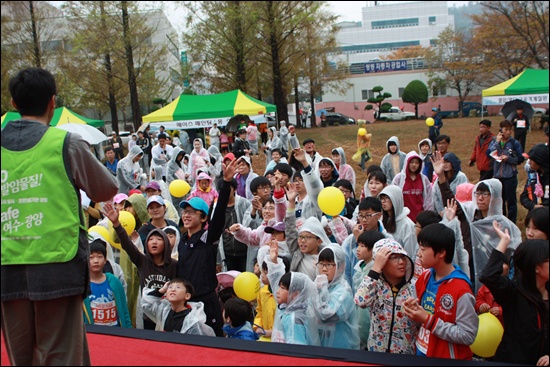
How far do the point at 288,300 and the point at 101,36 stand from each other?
55.1 feet

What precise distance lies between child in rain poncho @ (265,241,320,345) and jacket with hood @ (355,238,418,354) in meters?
0.38

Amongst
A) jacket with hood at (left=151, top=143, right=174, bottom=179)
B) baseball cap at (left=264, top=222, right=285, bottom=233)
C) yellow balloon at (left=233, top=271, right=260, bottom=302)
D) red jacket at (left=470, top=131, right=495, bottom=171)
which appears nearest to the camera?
yellow balloon at (left=233, top=271, right=260, bottom=302)

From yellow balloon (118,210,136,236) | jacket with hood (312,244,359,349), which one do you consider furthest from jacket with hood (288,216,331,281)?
yellow balloon (118,210,136,236)

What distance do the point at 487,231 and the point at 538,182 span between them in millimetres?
1327

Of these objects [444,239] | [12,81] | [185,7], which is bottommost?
[444,239]

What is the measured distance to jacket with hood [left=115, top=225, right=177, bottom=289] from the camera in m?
3.97

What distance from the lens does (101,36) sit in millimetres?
18109

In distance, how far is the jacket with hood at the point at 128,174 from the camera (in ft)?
28.8

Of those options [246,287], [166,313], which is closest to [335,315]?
[246,287]

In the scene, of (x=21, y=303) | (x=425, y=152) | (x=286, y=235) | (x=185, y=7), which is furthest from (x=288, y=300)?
(x=185, y=7)

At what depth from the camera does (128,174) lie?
8.84 m

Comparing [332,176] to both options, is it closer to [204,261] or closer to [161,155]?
[204,261]

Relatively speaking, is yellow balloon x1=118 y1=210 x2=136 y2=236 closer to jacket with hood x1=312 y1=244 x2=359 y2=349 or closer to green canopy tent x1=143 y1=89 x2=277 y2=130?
jacket with hood x1=312 y1=244 x2=359 y2=349

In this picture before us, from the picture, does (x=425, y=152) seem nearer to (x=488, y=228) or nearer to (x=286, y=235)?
(x=488, y=228)
